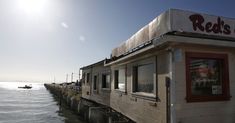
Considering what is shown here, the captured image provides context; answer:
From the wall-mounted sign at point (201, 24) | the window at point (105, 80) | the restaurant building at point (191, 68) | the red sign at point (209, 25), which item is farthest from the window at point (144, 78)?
the window at point (105, 80)

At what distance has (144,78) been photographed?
8.96 meters

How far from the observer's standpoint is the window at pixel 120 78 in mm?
11345

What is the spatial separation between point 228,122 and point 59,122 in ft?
41.6

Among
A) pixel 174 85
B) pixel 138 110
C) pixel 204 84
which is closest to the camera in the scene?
pixel 174 85

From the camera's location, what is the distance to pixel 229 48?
7.39m

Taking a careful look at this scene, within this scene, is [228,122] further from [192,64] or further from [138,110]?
[138,110]

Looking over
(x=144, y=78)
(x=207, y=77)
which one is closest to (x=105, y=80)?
(x=144, y=78)

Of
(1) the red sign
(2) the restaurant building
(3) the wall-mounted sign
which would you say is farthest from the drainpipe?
(1) the red sign

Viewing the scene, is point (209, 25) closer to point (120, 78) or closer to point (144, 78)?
point (144, 78)

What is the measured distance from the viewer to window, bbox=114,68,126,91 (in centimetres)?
1134

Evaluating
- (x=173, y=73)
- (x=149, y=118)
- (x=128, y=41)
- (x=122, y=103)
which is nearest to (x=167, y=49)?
(x=173, y=73)

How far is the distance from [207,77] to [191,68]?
724 millimetres

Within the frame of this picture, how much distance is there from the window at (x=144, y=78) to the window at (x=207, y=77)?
1.69m

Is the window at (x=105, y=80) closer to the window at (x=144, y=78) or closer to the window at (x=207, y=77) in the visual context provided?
the window at (x=144, y=78)
